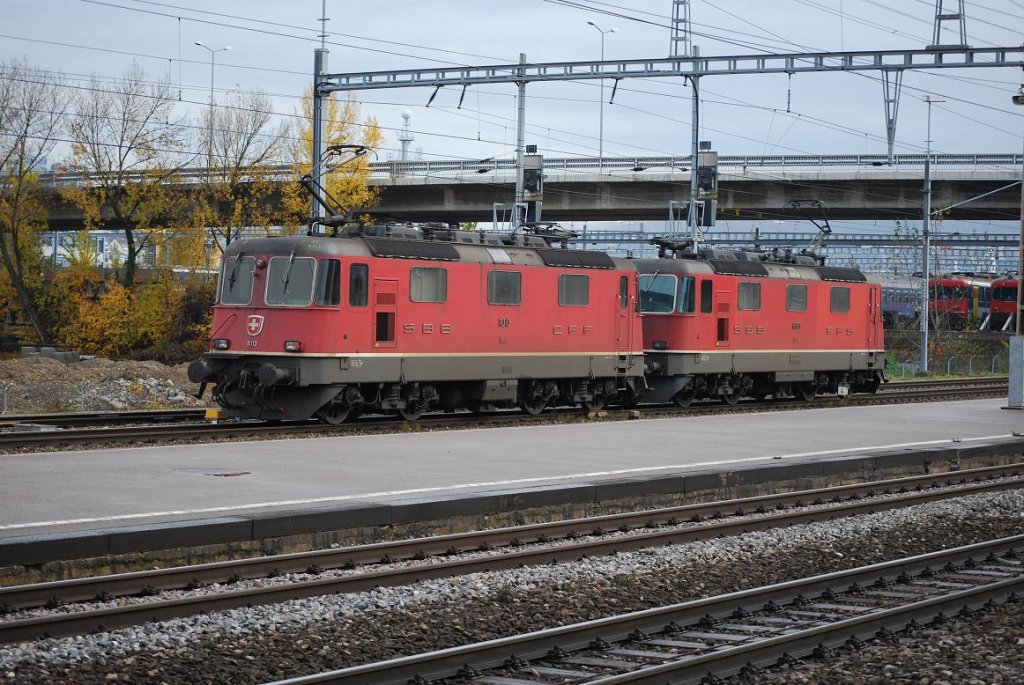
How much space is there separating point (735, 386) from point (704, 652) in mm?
23101

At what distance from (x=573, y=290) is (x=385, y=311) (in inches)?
210

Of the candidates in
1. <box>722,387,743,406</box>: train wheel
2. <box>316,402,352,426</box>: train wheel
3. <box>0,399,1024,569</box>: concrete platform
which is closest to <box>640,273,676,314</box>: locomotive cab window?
<box>722,387,743,406</box>: train wheel

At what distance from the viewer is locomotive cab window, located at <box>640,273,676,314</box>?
3028 centimetres

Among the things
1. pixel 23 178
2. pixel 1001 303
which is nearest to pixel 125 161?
pixel 23 178

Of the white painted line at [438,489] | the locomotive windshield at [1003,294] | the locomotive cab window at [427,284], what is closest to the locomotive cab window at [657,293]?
the locomotive cab window at [427,284]

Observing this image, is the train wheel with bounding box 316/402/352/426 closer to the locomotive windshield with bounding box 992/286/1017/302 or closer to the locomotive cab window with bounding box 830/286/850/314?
the locomotive cab window with bounding box 830/286/850/314

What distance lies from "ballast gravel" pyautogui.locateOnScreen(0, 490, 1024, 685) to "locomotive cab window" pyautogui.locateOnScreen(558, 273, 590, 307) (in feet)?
44.0

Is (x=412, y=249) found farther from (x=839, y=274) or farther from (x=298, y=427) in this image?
(x=839, y=274)

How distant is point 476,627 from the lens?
9.79 metres

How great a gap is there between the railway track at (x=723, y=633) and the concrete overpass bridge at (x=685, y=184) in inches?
1865

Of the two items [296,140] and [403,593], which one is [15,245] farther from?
[403,593]

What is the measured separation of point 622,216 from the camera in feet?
221

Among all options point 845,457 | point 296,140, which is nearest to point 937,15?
point 845,457

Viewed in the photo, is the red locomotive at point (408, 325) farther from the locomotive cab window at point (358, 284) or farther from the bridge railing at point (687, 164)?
the bridge railing at point (687, 164)
